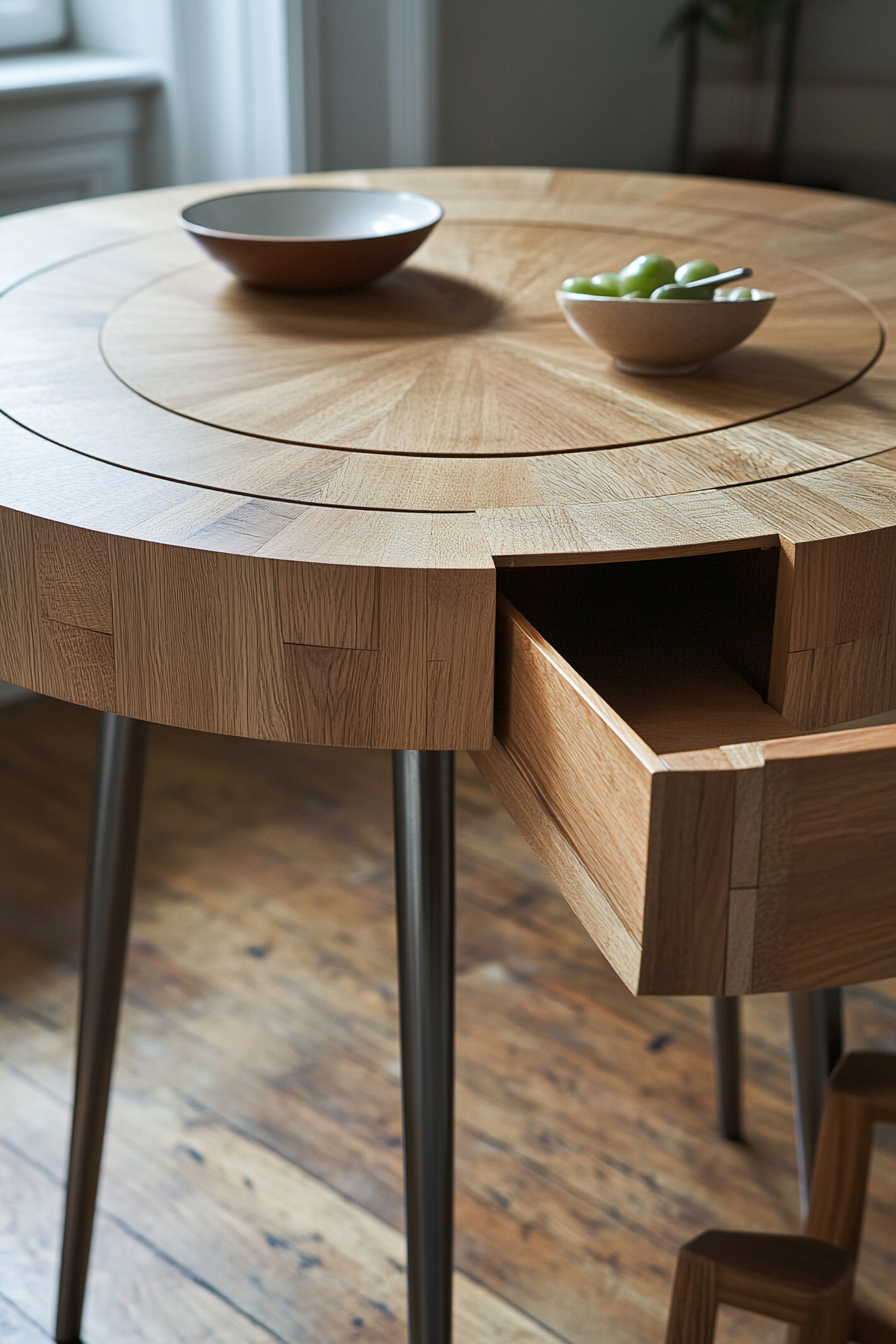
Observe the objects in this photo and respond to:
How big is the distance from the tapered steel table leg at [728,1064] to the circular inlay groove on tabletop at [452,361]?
607 millimetres

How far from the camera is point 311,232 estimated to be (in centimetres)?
111

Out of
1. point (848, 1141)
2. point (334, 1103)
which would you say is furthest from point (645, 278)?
point (334, 1103)

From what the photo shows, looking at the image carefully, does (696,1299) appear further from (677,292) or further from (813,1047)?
(677,292)

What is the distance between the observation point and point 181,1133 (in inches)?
50.1

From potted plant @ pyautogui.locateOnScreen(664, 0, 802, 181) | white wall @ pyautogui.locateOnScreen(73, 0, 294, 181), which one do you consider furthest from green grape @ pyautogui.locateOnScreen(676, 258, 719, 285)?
potted plant @ pyautogui.locateOnScreen(664, 0, 802, 181)

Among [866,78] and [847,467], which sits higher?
[866,78]

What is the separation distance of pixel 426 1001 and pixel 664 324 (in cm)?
43

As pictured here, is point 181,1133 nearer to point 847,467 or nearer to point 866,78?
point 847,467

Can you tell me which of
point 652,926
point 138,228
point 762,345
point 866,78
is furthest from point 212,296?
point 866,78

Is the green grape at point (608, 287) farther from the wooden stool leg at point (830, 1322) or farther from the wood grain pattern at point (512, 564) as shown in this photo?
the wooden stool leg at point (830, 1322)

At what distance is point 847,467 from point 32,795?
1317 millimetres

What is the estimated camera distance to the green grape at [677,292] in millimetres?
829

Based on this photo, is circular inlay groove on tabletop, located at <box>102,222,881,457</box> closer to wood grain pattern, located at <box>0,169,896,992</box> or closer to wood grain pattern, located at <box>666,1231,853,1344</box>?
wood grain pattern, located at <box>0,169,896,992</box>

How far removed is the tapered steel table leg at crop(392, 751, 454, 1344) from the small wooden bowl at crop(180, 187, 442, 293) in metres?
0.40
